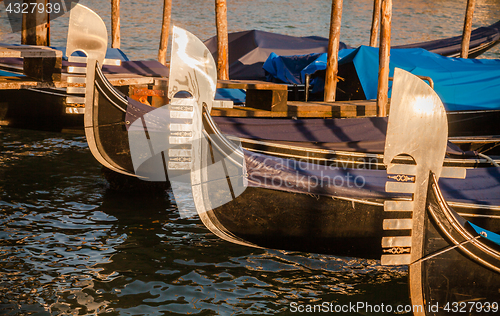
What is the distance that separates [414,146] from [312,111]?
417cm

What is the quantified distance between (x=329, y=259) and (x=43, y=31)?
4659 mm

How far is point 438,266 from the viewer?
2.97 meters

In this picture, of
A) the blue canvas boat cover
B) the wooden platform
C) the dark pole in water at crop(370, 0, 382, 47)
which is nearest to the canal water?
the blue canvas boat cover

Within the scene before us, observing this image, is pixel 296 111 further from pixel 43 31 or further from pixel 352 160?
pixel 43 31

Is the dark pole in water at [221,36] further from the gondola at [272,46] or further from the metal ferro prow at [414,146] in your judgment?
the metal ferro prow at [414,146]

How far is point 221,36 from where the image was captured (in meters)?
8.23

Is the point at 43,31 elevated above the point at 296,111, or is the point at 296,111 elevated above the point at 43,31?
the point at 43,31

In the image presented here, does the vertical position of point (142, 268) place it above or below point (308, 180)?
below

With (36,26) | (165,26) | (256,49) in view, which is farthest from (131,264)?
(165,26)

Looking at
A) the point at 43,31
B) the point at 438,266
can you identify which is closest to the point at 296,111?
the point at 43,31

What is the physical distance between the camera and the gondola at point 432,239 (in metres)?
2.68

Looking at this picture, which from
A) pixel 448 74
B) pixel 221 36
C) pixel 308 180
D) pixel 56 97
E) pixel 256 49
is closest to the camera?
pixel 308 180

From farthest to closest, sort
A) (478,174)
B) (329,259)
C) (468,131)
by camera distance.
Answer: (468,131)
(329,259)
(478,174)

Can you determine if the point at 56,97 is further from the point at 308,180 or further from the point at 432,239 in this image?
the point at 432,239
